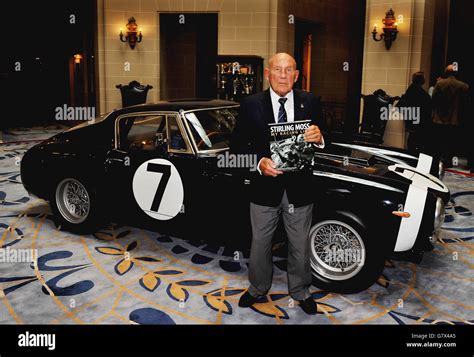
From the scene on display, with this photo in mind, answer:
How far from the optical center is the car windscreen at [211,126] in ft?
14.5

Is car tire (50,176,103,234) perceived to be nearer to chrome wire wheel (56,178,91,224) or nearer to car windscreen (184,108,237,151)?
chrome wire wheel (56,178,91,224)

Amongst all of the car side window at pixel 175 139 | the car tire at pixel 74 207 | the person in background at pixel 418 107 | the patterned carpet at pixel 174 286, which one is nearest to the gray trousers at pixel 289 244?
the patterned carpet at pixel 174 286

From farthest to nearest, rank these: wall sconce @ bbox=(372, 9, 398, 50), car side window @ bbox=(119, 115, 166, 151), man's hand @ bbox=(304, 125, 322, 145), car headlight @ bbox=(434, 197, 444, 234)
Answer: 1. wall sconce @ bbox=(372, 9, 398, 50)
2. car side window @ bbox=(119, 115, 166, 151)
3. car headlight @ bbox=(434, 197, 444, 234)
4. man's hand @ bbox=(304, 125, 322, 145)

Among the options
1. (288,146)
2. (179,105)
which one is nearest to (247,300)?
(288,146)

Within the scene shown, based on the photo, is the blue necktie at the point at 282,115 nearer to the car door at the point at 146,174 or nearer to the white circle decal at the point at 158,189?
the car door at the point at 146,174

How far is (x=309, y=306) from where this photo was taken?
3.56 m

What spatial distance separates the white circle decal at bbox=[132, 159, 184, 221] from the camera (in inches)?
176

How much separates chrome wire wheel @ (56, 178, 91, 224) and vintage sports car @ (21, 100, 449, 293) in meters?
0.01

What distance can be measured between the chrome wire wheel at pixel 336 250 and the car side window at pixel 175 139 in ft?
4.55

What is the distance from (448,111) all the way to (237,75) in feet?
14.2

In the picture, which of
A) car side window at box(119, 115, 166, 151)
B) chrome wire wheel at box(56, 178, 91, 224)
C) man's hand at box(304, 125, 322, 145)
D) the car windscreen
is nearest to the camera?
man's hand at box(304, 125, 322, 145)
